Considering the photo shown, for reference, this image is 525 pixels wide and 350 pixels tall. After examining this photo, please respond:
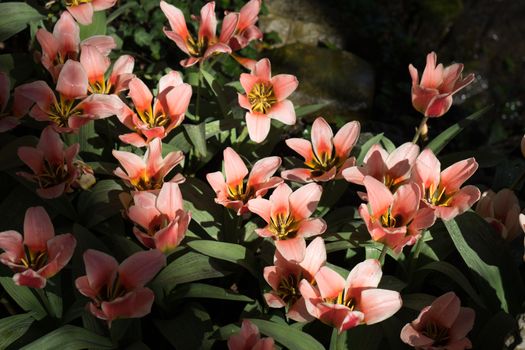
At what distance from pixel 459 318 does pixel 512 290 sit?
1.33 ft

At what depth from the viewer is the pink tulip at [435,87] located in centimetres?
213

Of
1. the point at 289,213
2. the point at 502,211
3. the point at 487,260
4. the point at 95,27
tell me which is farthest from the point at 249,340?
the point at 95,27

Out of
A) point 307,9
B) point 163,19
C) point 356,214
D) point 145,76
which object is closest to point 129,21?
point 163,19

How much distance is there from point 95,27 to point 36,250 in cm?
135

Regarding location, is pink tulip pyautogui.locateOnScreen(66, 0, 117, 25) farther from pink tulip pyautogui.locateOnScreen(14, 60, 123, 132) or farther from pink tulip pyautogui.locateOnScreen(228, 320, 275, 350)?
pink tulip pyautogui.locateOnScreen(228, 320, 275, 350)

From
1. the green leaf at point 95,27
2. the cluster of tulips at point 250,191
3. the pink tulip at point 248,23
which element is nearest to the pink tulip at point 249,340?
the cluster of tulips at point 250,191

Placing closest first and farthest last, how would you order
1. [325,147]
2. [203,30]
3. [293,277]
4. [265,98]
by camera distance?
[293,277], [325,147], [265,98], [203,30]

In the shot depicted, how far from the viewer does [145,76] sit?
322cm

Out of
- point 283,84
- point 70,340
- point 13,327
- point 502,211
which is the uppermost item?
point 283,84

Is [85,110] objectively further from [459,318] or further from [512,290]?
[512,290]

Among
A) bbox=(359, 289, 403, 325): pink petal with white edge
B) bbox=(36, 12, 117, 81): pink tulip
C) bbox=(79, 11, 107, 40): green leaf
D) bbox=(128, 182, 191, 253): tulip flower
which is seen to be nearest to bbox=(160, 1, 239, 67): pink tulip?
bbox=(36, 12, 117, 81): pink tulip

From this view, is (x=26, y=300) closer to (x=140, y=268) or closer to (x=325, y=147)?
(x=140, y=268)

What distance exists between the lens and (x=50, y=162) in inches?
81.9

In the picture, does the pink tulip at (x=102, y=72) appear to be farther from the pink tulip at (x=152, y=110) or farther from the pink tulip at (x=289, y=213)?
the pink tulip at (x=289, y=213)
